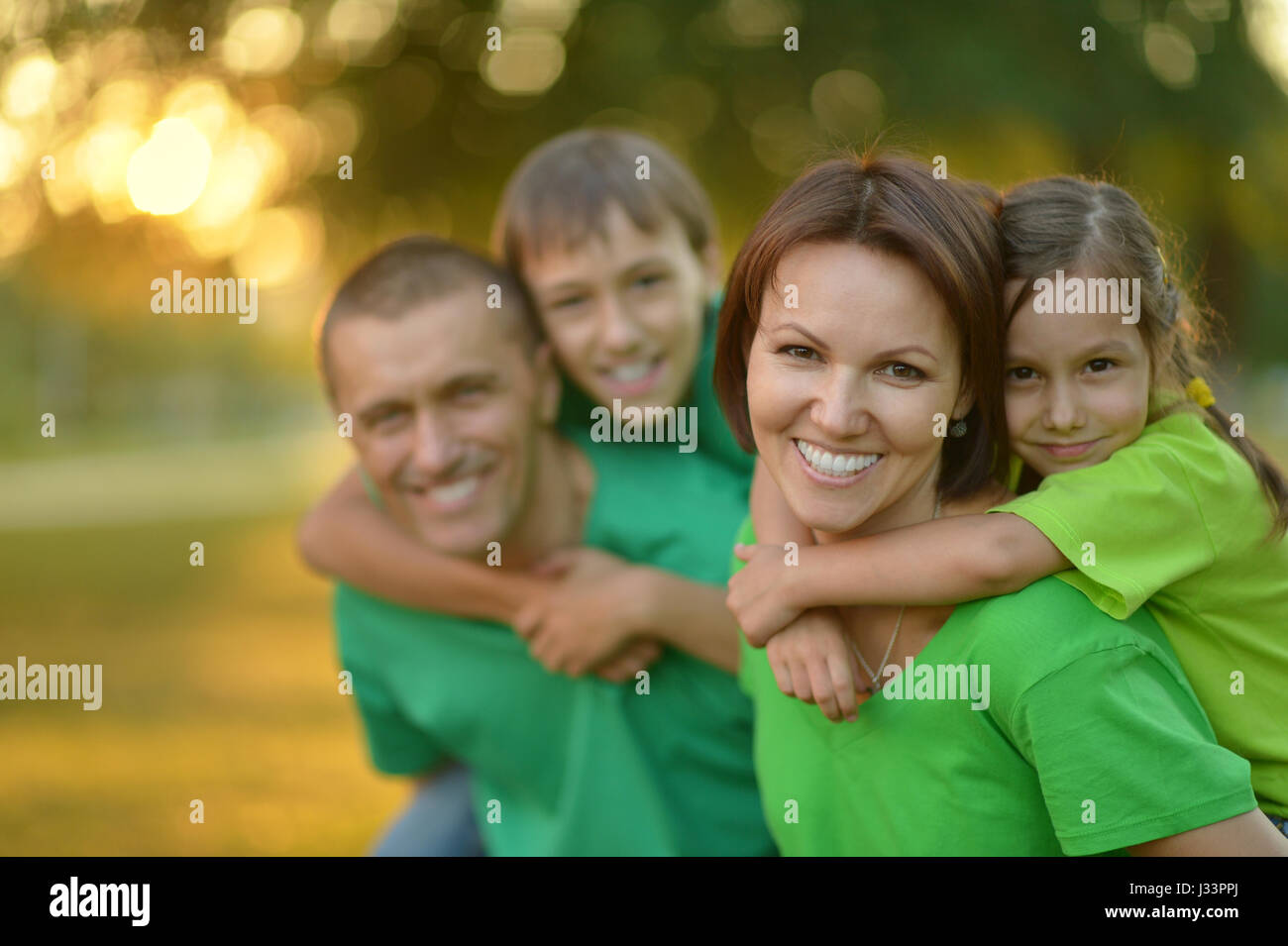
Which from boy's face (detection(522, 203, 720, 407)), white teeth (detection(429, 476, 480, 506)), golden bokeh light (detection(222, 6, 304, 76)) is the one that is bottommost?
white teeth (detection(429, 476, 480, 506))

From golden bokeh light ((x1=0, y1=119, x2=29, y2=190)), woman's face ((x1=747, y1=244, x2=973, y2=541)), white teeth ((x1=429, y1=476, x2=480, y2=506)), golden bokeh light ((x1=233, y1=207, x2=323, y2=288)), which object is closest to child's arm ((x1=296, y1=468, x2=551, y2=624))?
white teeth ((x1=429, y1=476, x2=480, y2=506))

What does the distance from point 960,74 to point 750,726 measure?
13.1 feet

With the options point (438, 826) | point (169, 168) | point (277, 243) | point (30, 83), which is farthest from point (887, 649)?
point (277, 243)

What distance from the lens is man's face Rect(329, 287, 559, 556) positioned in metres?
2.65

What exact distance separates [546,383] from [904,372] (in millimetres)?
1297

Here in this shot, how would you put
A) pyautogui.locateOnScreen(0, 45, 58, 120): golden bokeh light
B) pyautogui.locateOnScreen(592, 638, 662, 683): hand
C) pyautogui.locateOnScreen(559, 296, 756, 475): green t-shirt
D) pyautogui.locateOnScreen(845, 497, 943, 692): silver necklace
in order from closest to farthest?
pyautogui.locateOnScreen(845, 497, 943, 692): silver necklace < pyautogui.locateOnScreen(592, 638, 662, 683): hand < pyautogui.locateOnScreen(559, 296, 756, 475): green t-shirt < pyautogui.locateOnScreen(0, 45, 58, 120): golden bokeh light

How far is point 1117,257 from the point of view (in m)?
1.83

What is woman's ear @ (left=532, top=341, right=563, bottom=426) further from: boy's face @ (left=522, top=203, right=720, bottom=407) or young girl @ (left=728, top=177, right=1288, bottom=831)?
young girl @ (left=728, top=177, right=1288, bottom=831)

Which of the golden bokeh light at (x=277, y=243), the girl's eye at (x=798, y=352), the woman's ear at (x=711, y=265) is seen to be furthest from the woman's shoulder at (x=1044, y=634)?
the golden bokeh light at (x=277, y=243)

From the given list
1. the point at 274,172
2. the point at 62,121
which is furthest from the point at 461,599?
the point at 274,172

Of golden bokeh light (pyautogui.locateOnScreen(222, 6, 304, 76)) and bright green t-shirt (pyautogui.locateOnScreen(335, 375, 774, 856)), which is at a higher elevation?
golden bokeh light (pyautogui.locateOnScreen(222, 6, 304, 76))

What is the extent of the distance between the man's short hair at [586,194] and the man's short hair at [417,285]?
0.12 metres

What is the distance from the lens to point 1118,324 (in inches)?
71.7

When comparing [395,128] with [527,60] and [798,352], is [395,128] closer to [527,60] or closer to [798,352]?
[527,60]
